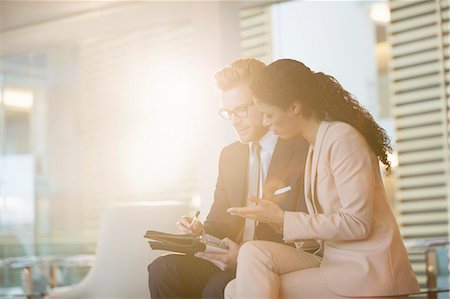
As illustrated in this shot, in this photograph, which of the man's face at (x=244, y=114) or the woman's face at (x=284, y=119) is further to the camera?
the man's face at (x=244, y=114)

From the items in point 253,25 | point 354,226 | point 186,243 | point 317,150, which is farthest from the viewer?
point 253,25

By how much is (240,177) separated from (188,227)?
265 mm

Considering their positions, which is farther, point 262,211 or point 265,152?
point 265,152

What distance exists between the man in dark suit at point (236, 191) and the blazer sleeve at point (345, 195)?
26 centimetres

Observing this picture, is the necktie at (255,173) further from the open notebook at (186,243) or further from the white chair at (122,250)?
the white chair at (122,250)

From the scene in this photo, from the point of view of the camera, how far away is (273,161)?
2430 mm

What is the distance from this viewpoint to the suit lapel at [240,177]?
250 centimetres

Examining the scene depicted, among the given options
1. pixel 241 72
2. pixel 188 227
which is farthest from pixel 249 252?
pixel 241 72

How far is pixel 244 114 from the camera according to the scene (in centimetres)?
246

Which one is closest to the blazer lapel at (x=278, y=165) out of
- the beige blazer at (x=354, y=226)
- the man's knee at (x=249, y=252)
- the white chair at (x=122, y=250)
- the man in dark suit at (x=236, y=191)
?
the man in dark suit at (x=236, y=191)

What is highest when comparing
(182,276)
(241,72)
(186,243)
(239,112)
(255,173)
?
(241,72)

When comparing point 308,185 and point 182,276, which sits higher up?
point 308,185

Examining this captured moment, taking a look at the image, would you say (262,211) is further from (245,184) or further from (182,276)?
(182,276)

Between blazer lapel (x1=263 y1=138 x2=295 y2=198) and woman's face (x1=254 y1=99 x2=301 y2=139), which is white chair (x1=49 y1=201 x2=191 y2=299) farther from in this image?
woman's face (x1=254 y1=99 x2=301 y2=139)
